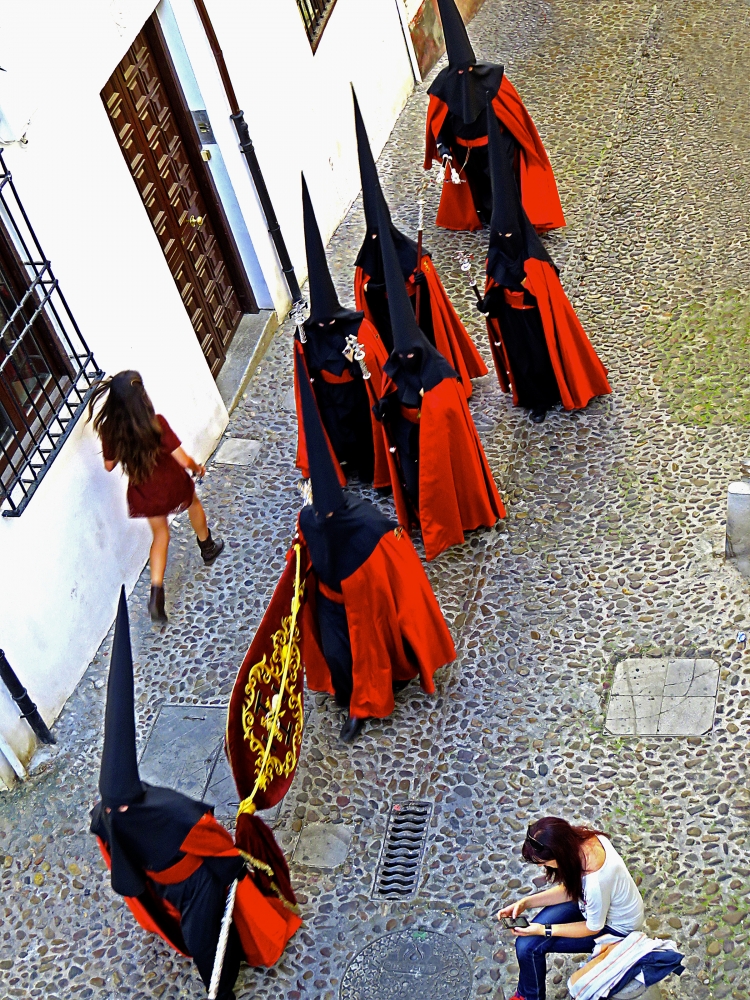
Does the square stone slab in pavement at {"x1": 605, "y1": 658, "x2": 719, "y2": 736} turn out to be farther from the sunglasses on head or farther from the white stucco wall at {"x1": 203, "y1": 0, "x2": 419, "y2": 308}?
the white stucco wall at {"x1": 203, "y1": 0, "x2": 419, "y2": 308}

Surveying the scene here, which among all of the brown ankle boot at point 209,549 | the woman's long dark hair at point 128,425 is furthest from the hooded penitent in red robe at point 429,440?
the woman's long dark hair at point 128,425

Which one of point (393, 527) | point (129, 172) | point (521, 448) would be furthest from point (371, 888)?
point (129, 172)

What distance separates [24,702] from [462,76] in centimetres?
587

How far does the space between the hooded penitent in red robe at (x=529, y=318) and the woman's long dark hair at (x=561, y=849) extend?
383cm

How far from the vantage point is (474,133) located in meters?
9.89

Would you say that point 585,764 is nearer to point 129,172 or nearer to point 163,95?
point 129,172

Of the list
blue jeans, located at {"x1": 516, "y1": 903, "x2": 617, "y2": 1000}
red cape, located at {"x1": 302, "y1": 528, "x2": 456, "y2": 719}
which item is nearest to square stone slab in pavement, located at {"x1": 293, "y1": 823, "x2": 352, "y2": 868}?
red cape, located at {"x1": 302, "y1": 528, "x2": 456, "y2": 719}

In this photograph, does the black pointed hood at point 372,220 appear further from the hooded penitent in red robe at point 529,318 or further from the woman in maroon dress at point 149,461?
the woman in maroon dress at point 149,461

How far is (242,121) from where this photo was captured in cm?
915

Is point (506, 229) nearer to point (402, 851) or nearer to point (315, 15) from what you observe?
point (402, 851)

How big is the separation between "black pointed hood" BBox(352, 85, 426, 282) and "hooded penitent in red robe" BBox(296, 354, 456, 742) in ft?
6.03

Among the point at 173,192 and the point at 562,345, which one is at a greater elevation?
the point at 173,192

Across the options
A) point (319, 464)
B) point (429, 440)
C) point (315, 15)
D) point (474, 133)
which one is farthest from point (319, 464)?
point (315, 15)

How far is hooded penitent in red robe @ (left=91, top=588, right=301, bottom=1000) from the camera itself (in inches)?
195
